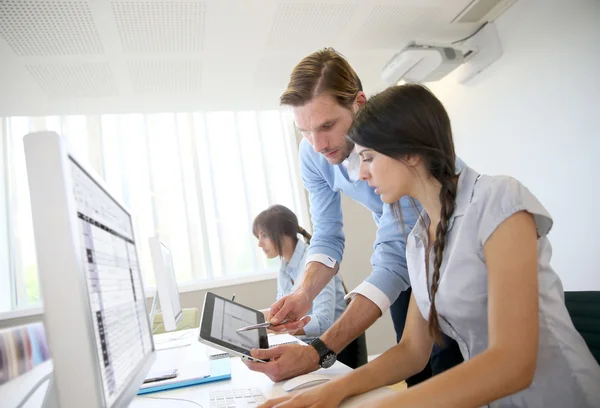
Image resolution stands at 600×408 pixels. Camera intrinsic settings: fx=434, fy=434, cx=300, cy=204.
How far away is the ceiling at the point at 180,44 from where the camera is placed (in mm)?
→ 2238

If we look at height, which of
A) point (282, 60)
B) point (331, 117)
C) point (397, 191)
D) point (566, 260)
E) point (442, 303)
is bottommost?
point (566, 260)

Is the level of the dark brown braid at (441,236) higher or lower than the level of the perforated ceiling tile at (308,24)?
lower

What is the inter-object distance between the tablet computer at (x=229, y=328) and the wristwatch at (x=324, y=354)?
139 millimetres

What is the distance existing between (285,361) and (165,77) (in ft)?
7.88

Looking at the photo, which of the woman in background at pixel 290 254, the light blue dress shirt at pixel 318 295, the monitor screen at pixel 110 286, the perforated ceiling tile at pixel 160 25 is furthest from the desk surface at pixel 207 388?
the perforated ceiling tile at pixel 160 25

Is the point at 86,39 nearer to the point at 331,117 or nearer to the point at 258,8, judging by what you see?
the point at 258,8

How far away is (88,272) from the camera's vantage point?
0.56m

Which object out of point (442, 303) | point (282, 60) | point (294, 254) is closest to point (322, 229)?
point (294, 254)

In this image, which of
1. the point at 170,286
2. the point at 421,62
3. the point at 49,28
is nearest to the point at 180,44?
the point at 49,28

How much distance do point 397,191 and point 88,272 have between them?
2.22 ft

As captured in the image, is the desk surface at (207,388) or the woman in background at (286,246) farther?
the woman in background at (286,246)

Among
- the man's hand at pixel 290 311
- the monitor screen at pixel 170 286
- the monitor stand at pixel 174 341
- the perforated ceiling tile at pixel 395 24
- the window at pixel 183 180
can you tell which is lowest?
the monitor stand at pixel 174 341

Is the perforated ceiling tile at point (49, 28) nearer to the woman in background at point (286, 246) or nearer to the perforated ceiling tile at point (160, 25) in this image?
the perforated ceiling tile at point (160, 25)

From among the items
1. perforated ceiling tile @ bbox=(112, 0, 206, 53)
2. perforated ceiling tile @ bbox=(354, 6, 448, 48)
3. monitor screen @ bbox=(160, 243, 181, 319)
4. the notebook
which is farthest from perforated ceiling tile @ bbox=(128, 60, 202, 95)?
the notebook
